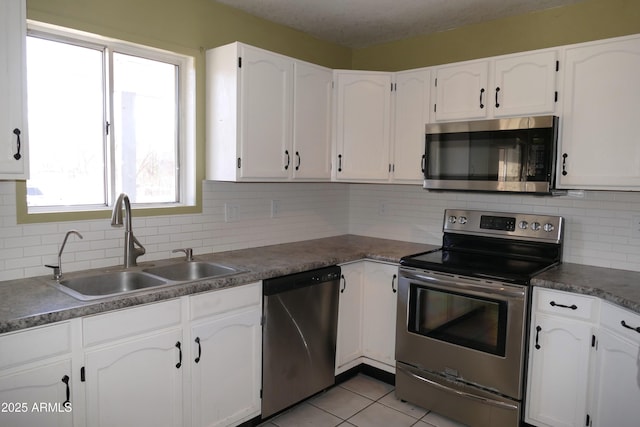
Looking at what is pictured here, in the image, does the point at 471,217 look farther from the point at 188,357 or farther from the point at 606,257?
the point at 188,357

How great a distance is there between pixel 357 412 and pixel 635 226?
2.00 meters

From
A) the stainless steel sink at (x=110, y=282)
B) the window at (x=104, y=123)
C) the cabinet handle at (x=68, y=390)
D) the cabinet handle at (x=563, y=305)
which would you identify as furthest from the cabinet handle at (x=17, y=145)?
the cabinet handle at (x=563, y=305)

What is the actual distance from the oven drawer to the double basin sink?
1316 millimetres

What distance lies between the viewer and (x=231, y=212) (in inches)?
122

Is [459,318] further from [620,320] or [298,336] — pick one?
[298,336]

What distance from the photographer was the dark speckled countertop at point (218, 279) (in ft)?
5.67

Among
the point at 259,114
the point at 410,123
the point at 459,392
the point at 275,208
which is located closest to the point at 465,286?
the point at 459,392

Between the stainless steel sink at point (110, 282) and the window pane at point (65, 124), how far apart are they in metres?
0.48

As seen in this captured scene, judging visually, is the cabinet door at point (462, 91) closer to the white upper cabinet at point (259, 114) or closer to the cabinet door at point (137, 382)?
the white upper cabinet at point (259, 114)

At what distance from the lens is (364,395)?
3.03 meters

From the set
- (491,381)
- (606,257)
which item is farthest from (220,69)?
(606,257)

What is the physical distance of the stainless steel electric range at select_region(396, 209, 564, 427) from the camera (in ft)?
8.10

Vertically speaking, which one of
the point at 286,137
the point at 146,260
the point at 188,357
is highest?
the point at 286,137

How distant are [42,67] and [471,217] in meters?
2.76
